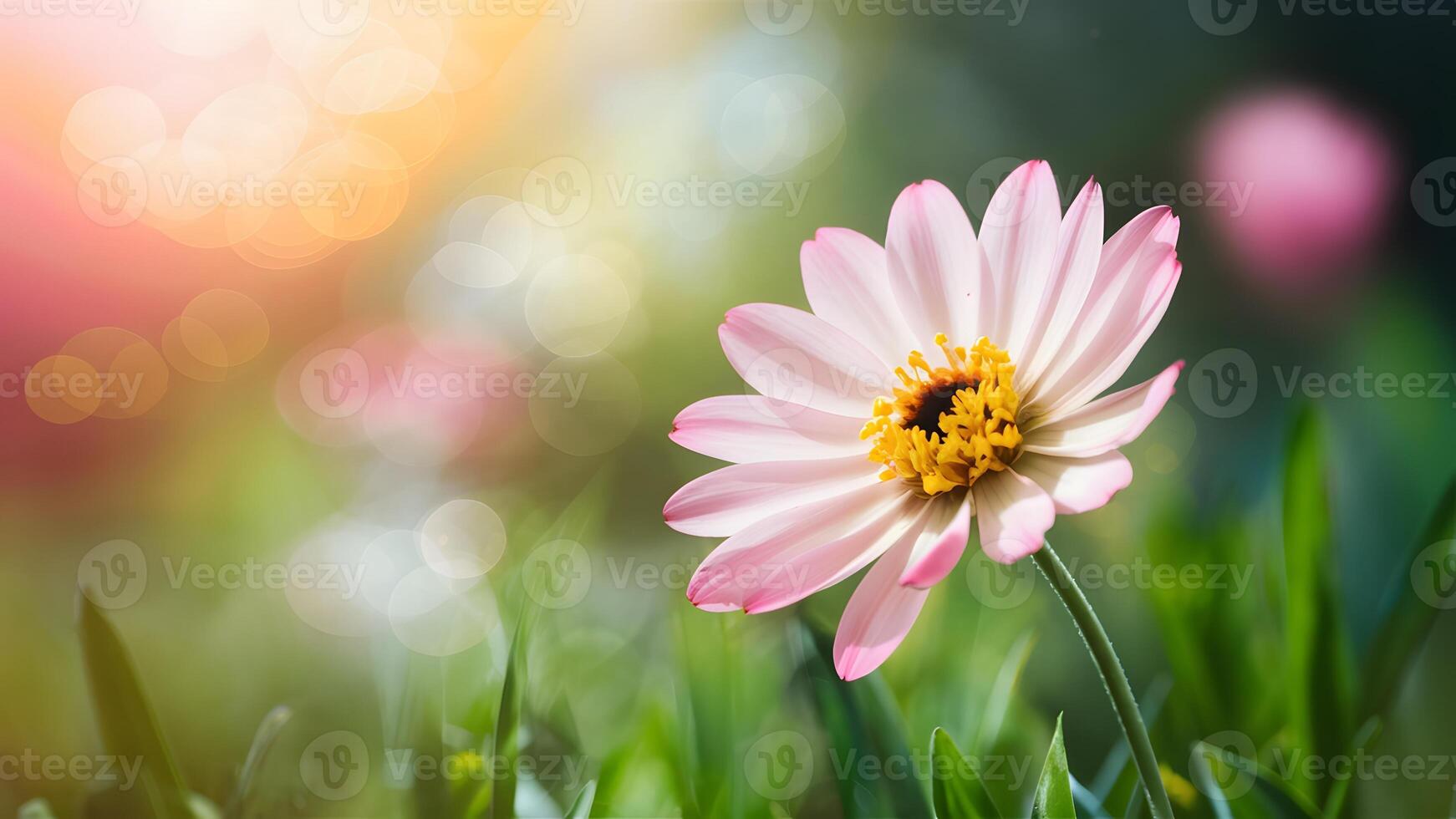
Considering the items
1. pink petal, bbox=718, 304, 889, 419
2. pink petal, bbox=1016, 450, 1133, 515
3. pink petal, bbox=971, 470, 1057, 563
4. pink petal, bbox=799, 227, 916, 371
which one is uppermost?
pink petal, bbox=799, 227, 916, 371

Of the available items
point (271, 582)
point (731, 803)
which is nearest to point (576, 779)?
point (731, 803)

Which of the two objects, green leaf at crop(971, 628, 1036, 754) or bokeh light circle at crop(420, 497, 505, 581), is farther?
bokeh light circle at crop(420, 497, 505, 581)

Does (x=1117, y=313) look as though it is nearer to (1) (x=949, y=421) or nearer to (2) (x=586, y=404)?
(1) (x=949, y=421)

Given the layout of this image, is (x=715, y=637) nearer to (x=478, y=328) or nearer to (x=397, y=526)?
(x=397, y=526)

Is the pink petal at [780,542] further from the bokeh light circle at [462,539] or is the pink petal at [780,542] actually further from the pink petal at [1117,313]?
the bokeh light circle at [462,539]

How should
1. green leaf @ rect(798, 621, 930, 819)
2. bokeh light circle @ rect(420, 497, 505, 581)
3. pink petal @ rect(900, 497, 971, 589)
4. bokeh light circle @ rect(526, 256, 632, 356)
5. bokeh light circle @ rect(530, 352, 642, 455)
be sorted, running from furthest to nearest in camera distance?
bokeh light circle @ rect(526, 256, 632, 356)
bokeh light circle @ rect(530, 352, 642, 455)
bokeh light circle @ rect(420, 497, 505, 581)
green leaf @ rect(798, 621, 930, 819)
pink petal @ rect(900, 497, 971, 589)

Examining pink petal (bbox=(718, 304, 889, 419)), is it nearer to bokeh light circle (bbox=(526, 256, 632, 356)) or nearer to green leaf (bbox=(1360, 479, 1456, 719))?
green leaf (bbox=(1360, 479, 1456, 719))

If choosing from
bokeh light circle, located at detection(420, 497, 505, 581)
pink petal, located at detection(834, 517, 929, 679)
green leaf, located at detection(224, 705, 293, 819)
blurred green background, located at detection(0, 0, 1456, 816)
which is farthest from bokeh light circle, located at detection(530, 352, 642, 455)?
pink petal, located at detection(834, 517, 929, 679)

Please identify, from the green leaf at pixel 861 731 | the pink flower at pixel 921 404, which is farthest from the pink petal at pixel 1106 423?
the green leaf at pixel 861 731
